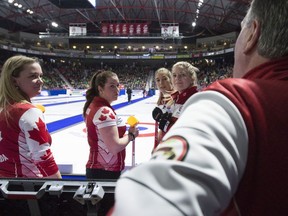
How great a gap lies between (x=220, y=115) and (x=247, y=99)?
0.07 m

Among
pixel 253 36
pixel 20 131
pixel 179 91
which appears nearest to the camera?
pixel 253 36

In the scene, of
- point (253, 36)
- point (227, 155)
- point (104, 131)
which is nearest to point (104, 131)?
point (104, 131)

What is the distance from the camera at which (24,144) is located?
203 centimetres

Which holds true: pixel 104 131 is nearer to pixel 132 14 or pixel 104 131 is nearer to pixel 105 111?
pixel 105 111

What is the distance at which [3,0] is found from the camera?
74.1 ft

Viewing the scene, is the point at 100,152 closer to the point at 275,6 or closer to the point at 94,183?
the point at 94,183

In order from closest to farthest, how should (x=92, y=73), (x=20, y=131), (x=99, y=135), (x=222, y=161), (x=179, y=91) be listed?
(x=222, y=161), (x=20, y=131), (x=99, y=135), (x=179, y=91), (x=92, y=73)

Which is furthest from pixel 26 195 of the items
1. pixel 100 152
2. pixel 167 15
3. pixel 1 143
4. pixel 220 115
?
pixel 167 15

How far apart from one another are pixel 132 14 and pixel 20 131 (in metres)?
32.8

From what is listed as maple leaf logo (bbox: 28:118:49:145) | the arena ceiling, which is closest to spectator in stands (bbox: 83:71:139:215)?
maple leaf logo (bbox: 28:118:49:145)

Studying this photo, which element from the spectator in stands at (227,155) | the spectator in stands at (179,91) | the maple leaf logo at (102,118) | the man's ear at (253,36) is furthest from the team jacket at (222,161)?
the spectator in stands at (179,91)

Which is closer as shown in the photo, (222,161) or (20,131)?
(222,161)

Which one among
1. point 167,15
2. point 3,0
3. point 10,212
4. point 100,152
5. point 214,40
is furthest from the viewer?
point 214,40

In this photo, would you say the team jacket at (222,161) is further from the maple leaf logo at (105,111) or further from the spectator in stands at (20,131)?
the maple leaf logo at (105,111)
